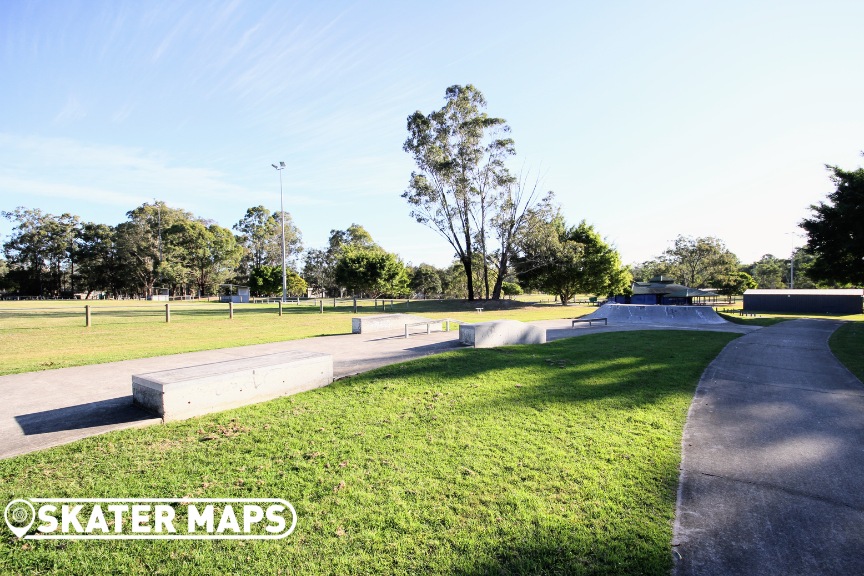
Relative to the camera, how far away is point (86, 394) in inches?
240

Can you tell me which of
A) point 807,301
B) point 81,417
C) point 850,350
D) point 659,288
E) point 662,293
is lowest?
point 850,350

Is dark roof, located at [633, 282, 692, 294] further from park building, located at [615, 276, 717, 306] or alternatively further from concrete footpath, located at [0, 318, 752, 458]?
concrete footpath, located at [0, 318, 752, 458]

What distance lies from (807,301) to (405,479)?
48618mm

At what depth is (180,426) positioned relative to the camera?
481 cm

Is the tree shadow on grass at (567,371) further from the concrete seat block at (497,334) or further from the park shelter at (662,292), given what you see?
the park shelter at (662,292)

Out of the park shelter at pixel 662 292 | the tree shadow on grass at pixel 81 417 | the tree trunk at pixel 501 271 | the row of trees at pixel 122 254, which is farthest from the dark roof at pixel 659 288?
the row of trees at pixel 122 254

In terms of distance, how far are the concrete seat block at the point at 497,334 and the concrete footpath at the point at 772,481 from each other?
4.91 meters

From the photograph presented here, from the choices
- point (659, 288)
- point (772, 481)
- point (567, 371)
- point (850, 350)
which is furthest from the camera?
point (659, 288)

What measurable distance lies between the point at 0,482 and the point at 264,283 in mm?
61805

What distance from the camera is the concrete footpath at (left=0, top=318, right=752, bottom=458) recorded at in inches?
179

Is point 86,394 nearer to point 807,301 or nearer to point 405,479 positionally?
point 405,479

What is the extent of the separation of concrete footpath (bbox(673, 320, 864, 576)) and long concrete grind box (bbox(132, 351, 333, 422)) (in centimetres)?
528

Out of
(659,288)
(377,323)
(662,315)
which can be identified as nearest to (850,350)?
(662,315)

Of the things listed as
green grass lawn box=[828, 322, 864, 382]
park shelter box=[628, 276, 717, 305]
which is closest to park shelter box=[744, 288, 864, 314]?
park shelter box=[628, 276, 717, 305]
